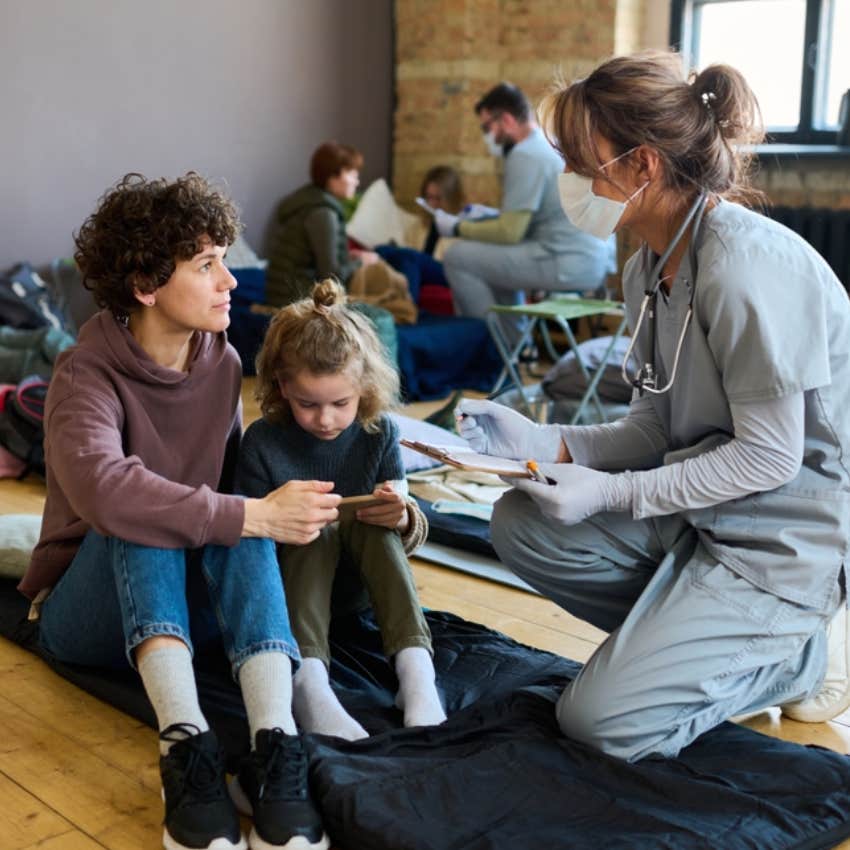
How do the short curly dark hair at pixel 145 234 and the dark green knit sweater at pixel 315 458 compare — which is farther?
the dark green knit sweater at pixel 315 458

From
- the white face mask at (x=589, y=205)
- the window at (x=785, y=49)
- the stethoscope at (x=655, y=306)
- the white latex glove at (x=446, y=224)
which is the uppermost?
the window at (x=785, y=49)

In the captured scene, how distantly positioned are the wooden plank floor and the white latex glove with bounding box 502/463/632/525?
53cm

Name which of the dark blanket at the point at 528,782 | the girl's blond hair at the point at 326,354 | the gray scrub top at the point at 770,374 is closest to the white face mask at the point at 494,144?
the girl's blond hair at the point at 326,354

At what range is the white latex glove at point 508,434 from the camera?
223 centimetres

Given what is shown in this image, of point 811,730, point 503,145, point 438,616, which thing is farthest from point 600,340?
point 811,730

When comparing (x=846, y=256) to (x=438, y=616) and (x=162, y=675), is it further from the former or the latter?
(x=162, y=675)

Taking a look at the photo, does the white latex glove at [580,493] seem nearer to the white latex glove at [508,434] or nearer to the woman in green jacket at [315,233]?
the white latex glove at [508,434]

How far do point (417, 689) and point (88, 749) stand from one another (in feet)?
1.83

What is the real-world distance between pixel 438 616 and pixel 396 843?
891mm

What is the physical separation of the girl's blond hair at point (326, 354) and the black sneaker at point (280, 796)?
0.67m

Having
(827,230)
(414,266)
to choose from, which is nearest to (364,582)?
(827,230)

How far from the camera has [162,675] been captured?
1.81 m

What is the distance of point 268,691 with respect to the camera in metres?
1.82

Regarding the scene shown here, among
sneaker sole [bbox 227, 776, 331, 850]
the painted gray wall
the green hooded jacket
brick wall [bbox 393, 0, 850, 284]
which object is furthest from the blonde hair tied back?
the painted gray wall
